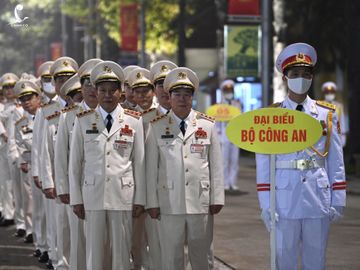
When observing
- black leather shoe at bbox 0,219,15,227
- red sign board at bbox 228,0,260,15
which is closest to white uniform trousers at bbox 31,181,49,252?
black leather shoe at bbox 0,219,15,227

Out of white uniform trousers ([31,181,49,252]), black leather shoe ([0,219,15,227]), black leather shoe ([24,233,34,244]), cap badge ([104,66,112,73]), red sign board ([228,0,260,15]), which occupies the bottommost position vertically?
black leather shoe ([0,219,15,227])

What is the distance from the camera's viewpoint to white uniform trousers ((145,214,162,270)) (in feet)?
29.9

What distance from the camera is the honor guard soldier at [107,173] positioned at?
8.45 m

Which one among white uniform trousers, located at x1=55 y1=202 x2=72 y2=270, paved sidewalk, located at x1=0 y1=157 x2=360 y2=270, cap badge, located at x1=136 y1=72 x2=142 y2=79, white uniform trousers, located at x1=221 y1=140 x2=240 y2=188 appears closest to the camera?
white uniform trousers, located at x1=55 y1=202 x2=72 y2=270

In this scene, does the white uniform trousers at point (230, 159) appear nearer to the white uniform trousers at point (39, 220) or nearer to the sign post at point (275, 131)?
the white uniform trousers at point (39, 220)

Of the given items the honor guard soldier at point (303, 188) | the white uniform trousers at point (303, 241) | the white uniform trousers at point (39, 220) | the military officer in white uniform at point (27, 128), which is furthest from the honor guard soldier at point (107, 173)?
the military officer in white uniform at point (27, 128)

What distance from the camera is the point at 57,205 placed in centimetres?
1049

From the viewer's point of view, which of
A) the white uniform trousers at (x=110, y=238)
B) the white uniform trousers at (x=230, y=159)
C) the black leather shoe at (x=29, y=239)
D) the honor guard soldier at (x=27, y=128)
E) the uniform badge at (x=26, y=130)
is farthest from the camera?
the white uniform trousers at (x=230, y=159)

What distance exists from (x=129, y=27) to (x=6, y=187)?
28.5 metres

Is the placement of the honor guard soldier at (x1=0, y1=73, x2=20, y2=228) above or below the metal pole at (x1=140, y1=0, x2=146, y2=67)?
below

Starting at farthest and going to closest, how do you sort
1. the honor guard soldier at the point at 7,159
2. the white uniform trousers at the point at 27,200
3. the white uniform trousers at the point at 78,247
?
the honor guard soldier at the point at 7,159 < the white uniform trousers at the point at 27,200 < the white uniform trousers at the point at 78,247

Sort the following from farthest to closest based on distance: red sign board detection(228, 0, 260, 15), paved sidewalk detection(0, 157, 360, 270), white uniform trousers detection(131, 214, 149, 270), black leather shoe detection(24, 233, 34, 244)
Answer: red sign board detection(228, 0, 260, 15), black leather shoe detection(24, 233, 34, 244), paved sidewalk detection(0, 157, 360, 270), white uniform trousers detection(131, 214, 149, 270)

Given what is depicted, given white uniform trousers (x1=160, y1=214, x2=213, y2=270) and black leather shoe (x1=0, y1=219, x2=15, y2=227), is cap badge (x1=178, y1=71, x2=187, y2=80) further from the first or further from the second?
black leather shoe (x1=0, y1=219, x2=15, y2=227)

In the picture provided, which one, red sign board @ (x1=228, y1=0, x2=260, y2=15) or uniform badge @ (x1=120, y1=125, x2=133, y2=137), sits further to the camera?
red sign board @ (x1=228, y1=0, x2=260, y2=15)
